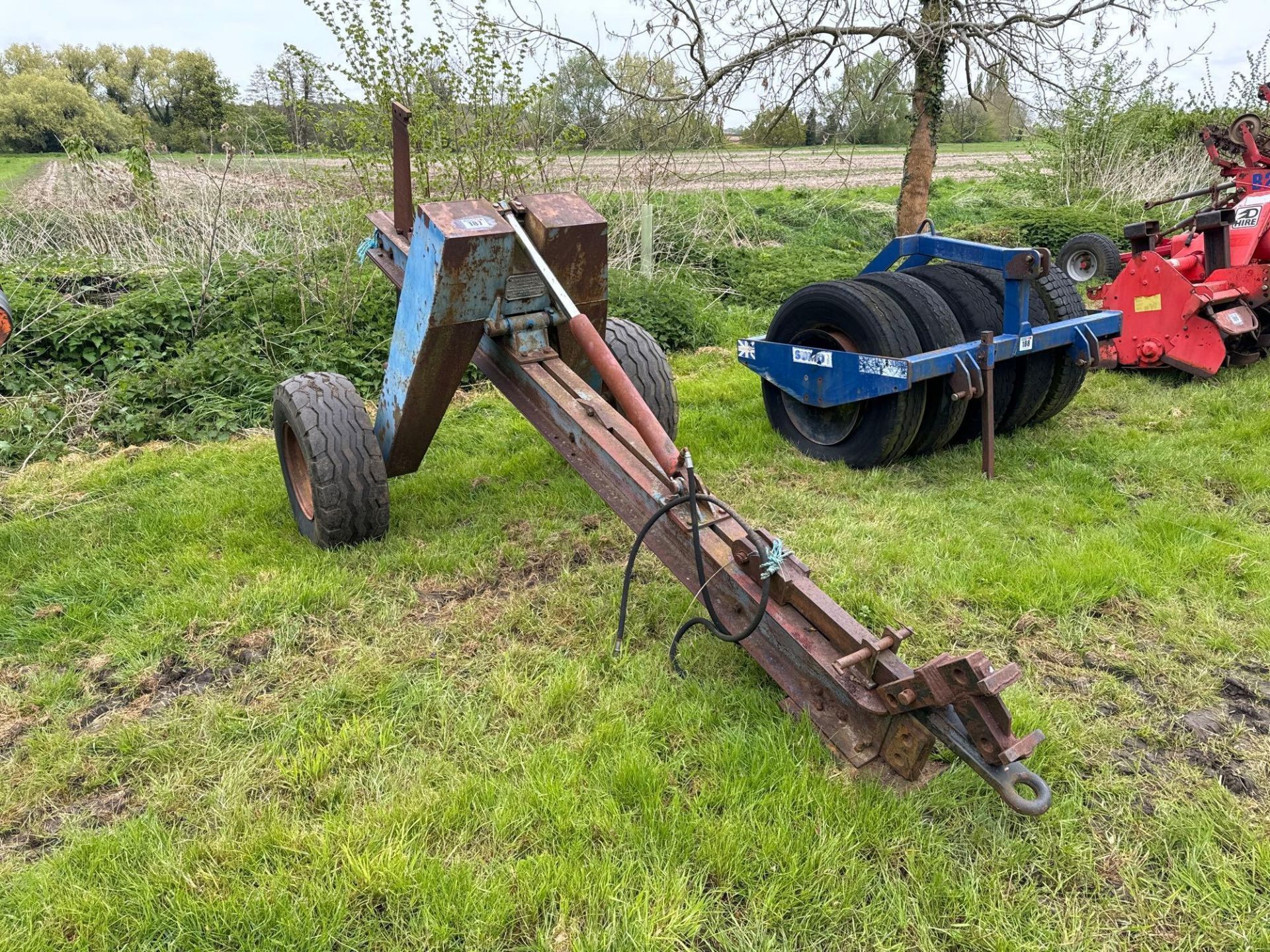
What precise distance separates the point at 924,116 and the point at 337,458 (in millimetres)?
6763

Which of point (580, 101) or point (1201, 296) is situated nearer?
point (1201, 296)

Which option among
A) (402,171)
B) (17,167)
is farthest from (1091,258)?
(17,167)

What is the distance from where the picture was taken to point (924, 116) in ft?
25.7

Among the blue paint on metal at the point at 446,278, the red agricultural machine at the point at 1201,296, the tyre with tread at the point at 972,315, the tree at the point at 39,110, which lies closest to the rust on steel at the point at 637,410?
the blue paint on metal at the point at 446,278

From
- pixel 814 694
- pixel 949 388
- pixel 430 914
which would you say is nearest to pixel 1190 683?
pixel 814 694

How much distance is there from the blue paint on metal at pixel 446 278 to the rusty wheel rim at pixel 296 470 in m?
0.88

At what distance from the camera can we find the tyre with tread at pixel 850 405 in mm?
4301

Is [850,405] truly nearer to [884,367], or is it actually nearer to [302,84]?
[884,367]

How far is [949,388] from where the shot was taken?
4488 millimetres

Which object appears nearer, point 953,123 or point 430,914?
point 430,914

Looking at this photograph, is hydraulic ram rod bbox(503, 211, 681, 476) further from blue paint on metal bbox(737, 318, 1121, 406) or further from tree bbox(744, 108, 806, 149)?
tree bbox(744, 108, 806, 149)

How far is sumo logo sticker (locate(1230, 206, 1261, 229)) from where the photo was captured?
6332mm

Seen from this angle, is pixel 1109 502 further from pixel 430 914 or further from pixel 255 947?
pixel 255 947

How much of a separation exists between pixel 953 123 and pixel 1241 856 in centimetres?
841
